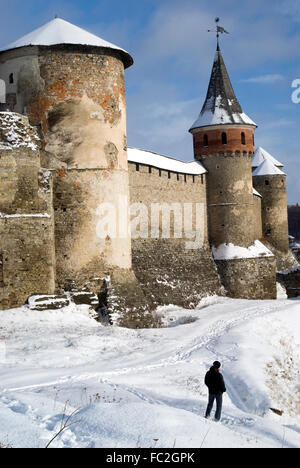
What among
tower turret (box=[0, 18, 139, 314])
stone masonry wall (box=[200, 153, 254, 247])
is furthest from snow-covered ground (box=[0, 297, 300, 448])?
stone masonry wall (box=[200, 153, 254, 247])

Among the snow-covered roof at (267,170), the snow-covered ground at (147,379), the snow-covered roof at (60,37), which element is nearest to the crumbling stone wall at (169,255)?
the snow-covered ground at (147,379)

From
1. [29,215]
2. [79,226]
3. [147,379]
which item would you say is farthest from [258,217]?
[147,379]

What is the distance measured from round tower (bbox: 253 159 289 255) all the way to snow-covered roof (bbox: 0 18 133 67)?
62.6ft

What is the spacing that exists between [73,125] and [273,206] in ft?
67.5

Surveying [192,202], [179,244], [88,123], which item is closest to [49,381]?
[88,123]

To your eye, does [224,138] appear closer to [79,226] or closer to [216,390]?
[79,226]

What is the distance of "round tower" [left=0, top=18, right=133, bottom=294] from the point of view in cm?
1516

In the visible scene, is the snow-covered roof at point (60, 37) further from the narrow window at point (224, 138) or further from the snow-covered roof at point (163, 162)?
the narrow window at point (224, 138)

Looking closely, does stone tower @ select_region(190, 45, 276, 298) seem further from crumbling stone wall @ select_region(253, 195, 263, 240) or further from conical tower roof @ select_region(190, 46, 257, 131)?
crumbling stone wall @ select_region(253, 195, 263, 240)

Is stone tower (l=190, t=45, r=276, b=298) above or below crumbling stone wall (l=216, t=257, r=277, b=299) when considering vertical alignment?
above

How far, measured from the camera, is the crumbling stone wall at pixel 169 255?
20.2m

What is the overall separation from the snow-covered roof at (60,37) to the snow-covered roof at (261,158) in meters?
21.5

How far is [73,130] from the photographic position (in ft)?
50.1
